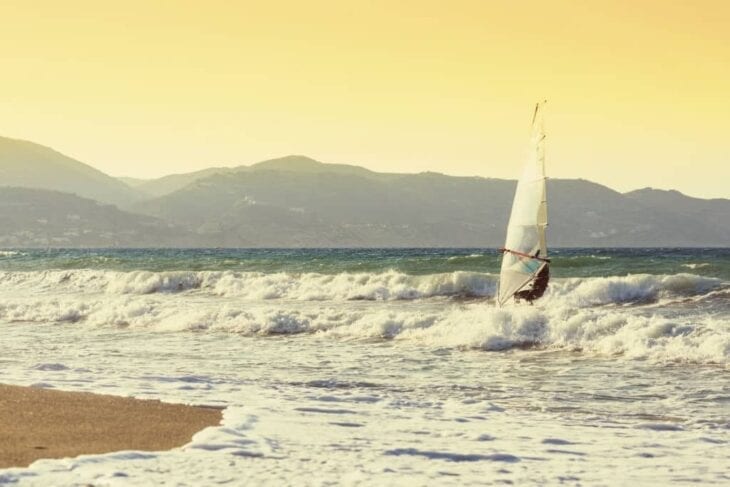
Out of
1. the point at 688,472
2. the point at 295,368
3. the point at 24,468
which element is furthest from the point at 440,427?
the point at 295,368

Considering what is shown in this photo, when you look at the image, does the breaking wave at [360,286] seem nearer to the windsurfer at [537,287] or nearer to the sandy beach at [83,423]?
the windsurfer at [537,287]

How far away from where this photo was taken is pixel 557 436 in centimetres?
1123

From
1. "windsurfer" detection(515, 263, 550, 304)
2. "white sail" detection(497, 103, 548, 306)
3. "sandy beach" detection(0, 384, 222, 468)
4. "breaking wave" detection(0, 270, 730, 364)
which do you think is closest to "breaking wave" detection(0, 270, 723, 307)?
"breaking wave" detection(0, 270, 730, 364)

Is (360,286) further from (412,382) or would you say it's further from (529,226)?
(412,382)

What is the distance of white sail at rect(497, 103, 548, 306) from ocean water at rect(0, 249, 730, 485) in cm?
304

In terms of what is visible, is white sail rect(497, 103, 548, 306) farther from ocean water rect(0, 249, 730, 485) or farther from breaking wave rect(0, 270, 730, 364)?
ocean water rect(0, 249, 730, 485)

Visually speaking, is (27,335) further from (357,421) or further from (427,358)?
(357,421)

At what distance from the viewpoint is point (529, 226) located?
2741 cm

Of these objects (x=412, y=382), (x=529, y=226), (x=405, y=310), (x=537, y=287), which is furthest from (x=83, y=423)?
(x=405, y=310)

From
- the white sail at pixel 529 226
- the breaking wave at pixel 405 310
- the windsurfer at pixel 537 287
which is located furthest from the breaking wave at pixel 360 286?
the white sail at pixel 529 226

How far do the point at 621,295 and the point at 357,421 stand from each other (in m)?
27.5

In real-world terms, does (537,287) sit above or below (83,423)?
above

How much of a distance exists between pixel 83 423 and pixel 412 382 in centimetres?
723

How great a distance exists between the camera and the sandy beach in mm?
9258
